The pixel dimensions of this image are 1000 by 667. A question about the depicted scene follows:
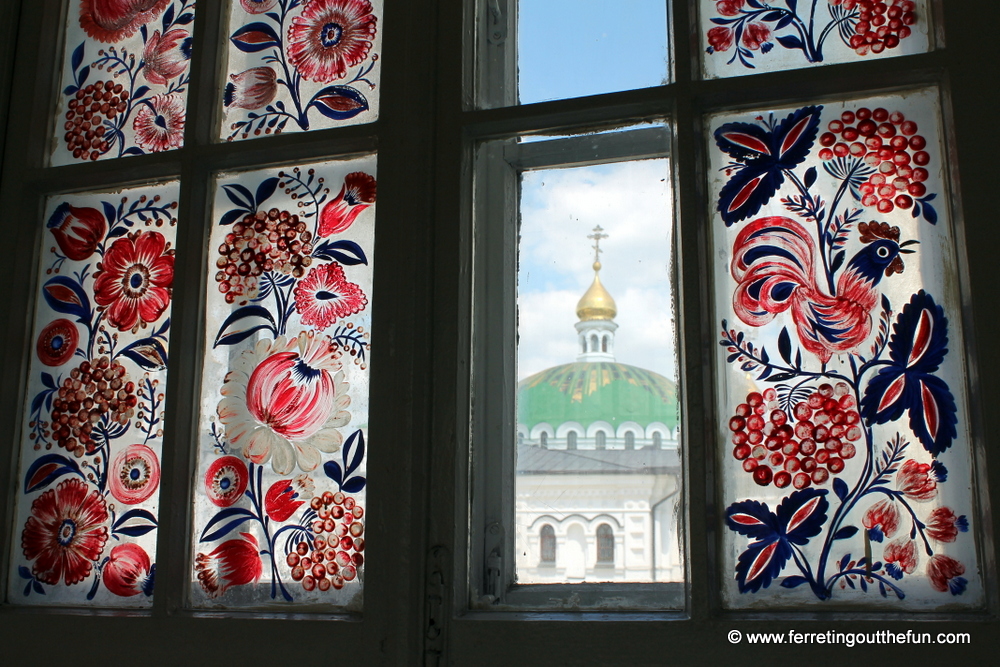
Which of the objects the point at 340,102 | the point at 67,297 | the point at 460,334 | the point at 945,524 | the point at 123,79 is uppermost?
the point at 123,79

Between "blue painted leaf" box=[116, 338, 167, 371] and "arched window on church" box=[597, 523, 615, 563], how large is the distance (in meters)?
0.74

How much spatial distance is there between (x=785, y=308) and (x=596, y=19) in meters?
0.57

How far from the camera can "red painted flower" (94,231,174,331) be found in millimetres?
1405

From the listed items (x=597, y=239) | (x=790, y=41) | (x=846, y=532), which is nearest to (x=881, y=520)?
(x=846, y=532)

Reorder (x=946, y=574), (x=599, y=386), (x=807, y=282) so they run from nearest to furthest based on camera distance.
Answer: (x=946, y=574) → (x=807, y=282) → (x=599, y=386)

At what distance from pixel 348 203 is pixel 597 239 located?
0.40 m

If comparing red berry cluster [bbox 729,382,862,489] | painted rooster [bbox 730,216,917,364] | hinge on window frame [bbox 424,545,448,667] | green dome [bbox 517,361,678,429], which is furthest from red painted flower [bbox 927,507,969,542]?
A: hinge on window frame [bbox 424,545,448,667]

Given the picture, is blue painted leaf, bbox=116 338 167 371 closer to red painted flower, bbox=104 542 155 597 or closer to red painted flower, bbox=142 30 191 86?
red painted flower, bbox=104 542 155 597

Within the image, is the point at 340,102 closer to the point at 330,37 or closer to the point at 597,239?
the point at 330,37

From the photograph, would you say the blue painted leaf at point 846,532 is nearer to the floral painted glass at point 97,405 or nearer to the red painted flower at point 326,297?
the red painted flower at point 326,297

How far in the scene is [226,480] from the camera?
131 cm

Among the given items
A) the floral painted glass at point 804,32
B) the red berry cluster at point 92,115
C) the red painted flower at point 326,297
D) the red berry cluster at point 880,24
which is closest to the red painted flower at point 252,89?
the red berry cluster at point 92,115

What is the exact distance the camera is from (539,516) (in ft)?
4.13

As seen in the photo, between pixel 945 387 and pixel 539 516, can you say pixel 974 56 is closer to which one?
pixel 945 387
